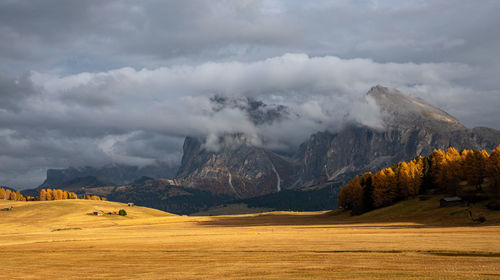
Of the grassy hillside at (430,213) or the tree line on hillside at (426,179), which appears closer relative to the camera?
the grassy hillside at (430,213)

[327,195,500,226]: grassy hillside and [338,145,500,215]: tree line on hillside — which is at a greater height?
[338,145,500,215]: tree line on hillside

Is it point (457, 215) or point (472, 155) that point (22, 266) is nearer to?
point (457, 215)

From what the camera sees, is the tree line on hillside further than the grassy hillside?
Yes

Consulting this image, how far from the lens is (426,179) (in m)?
157

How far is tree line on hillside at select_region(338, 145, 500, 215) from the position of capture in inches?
5098

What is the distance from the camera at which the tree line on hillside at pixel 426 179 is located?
12950 centimetres

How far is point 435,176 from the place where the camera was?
153250 mm

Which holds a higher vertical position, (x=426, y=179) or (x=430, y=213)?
(x=426, y=179)

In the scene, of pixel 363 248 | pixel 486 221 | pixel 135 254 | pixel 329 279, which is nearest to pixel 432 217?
pixel 486 221

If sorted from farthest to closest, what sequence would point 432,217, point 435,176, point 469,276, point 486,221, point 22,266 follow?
point 435,176 < point 432,217 < point 486,221 < point 22,266 < point 469,276

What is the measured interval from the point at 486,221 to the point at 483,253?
54.9m

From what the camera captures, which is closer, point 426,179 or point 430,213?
point 430,213

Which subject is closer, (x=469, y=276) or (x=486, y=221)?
(x=469, y=276)

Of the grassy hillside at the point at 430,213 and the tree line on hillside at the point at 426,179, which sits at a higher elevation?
the tree line on hillside at the point at 426,179
